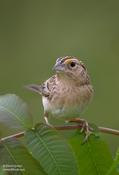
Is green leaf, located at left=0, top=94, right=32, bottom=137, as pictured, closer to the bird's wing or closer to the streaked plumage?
the streaked plumage

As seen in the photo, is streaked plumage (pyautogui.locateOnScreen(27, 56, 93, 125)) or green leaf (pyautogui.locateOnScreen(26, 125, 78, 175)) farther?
streaked plumage (pyautogui.locateOnScreen(27, 56, 93, 125))

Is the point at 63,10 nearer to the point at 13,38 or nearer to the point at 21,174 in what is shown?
the point at 13,38

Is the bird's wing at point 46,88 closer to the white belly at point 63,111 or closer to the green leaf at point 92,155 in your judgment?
the white belly at point 63,111

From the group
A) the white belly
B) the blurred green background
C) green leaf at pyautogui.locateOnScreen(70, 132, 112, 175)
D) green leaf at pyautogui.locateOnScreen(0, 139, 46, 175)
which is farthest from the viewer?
the blurred green background

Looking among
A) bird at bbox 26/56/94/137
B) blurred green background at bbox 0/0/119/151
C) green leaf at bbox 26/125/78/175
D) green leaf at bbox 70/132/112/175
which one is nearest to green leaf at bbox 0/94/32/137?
green leaf at bbox 26/125/78/175

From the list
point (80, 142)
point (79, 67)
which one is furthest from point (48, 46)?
point (80, 142)

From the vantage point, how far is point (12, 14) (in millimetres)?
7410

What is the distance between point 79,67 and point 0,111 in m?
0.80

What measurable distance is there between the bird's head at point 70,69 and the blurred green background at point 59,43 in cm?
272

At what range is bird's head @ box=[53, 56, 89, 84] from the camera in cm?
257

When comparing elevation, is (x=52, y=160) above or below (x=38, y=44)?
above

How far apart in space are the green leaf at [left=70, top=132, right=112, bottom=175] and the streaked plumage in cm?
55

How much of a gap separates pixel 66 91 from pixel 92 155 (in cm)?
72

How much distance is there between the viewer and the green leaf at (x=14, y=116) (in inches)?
75.6
